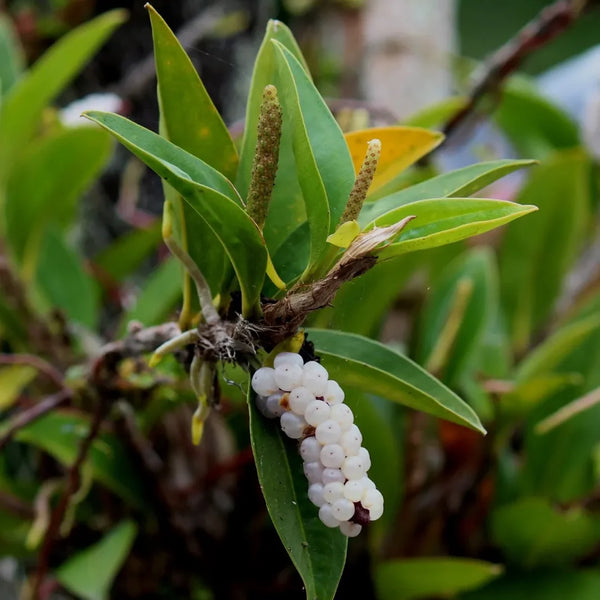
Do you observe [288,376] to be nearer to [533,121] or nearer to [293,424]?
[293,424]

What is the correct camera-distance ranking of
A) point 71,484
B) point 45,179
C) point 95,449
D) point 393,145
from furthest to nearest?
point 45,179 < point 95,449 < point 71,484 < point 393,145

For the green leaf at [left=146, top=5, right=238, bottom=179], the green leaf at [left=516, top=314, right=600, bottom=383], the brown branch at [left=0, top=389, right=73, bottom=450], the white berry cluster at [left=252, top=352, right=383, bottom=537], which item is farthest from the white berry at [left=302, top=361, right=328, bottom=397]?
the green leaf at [left=516, top=314, right=600, bottom=383]

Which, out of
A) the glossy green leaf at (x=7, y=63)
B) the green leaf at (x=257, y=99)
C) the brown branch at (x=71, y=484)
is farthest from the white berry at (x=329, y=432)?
the glossy green leaf at (x=7, y=63)

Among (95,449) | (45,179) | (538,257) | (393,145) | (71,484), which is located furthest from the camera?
(538,257)

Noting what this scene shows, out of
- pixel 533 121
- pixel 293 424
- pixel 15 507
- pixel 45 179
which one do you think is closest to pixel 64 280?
pixel 45 179

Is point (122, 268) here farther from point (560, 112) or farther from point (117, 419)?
point (560, 112)

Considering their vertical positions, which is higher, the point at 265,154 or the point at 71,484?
the point at 265,154

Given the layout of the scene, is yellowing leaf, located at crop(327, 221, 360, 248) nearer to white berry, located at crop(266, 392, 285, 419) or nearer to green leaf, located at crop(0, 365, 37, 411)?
white berry, located at crop(266, 392, 285, 419)

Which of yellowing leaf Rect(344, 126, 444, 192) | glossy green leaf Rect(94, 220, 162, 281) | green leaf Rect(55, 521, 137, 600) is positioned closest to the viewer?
yellowing leaf Rect(344, 126, 444, 192)
